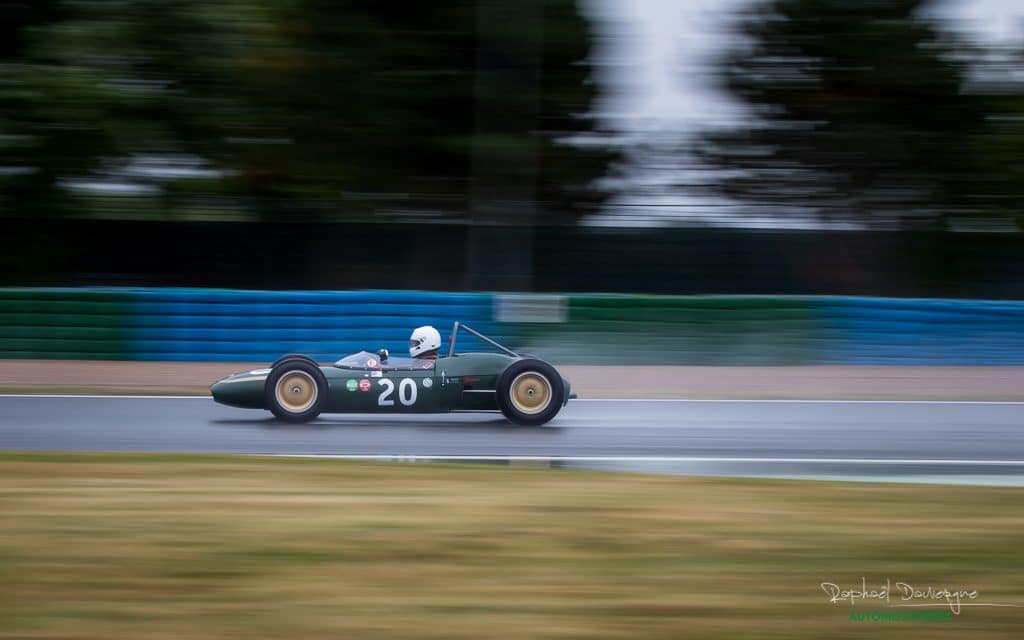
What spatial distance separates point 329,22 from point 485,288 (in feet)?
15.9

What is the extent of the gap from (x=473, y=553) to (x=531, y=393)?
4064 millimetres

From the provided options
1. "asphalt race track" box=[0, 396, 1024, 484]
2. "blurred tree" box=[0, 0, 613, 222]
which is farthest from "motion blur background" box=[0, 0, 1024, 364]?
"asphalt race track" box=[0, 396, 1024, 484]

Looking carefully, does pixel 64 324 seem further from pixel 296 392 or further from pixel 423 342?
pixel 423 342

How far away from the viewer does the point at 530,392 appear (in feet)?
29.2

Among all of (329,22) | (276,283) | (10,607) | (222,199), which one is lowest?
(10,607)

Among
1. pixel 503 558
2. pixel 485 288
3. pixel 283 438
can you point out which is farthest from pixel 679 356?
pixel 503 558

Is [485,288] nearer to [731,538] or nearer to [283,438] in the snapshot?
[283,438]

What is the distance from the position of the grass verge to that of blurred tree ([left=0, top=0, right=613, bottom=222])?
11122 millimetres

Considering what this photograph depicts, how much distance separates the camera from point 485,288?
16156 millimetres

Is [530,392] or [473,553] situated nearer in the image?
[473,553]

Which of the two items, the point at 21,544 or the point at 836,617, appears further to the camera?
the point at 21,544

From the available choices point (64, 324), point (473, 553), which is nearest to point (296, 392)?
point (473, 553)

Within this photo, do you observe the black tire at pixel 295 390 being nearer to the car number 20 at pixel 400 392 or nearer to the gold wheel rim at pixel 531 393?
the car number 20 at pixel 400 392


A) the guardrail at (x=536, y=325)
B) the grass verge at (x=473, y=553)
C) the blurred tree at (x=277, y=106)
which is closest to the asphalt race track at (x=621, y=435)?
the grass verge at (x=473, y=553)
